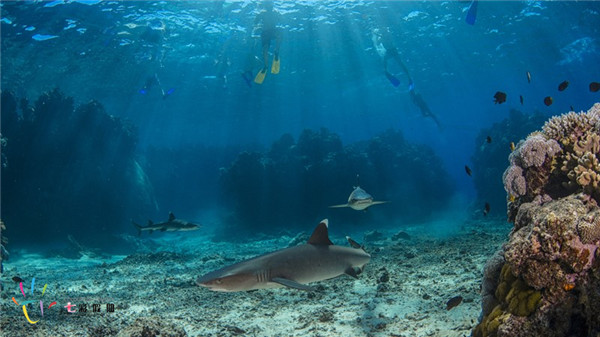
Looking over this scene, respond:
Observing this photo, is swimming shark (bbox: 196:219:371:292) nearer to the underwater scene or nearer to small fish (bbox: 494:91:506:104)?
the underwater scene

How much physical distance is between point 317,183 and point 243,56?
1651 centimetres

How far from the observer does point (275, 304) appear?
628 centimetres

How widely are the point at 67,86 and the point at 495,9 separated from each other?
40.7 m

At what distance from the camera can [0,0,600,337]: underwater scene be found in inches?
153

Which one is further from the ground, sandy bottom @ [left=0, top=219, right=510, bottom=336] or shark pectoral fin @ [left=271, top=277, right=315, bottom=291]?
shark pectoral fin @ [left=271, top=277, right=315, bottom=291]

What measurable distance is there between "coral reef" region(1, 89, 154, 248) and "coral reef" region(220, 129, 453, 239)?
8492mm

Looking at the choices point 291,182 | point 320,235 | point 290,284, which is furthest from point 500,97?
point 291,182

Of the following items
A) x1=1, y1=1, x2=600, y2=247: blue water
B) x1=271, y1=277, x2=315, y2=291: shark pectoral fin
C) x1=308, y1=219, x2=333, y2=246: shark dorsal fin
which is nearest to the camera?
x1=271, y1=277, x2=315, y2=291: shark pectoral fin

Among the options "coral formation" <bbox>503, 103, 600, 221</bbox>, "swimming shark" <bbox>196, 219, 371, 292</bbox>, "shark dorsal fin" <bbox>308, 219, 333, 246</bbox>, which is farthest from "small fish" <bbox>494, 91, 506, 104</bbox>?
"shark dorsal fin" <bbox>308, 219, 333, 246</bbox>

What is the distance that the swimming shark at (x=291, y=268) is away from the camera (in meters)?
3.52

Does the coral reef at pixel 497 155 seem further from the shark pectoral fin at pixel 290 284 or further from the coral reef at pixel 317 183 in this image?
the shark pectoral fin at pixel 290 284

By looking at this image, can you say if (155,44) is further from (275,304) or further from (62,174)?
(275,304)

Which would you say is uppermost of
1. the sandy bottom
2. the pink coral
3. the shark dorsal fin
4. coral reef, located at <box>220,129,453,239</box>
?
the pink coral

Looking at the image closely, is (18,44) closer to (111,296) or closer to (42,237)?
(42,237)
